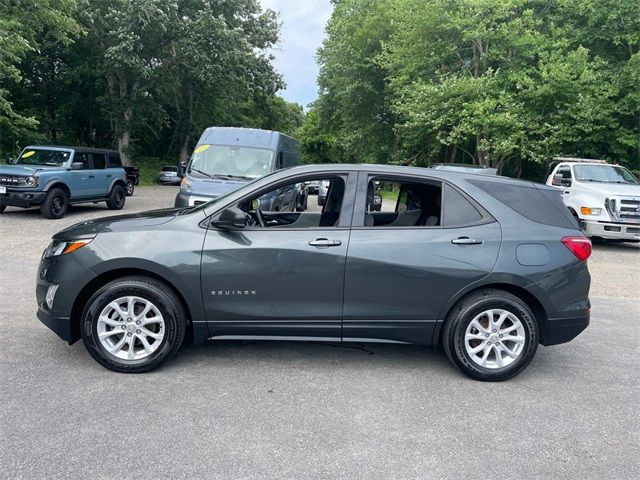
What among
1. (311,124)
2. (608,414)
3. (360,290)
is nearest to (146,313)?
(360,290)

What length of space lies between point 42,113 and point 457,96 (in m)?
28.5

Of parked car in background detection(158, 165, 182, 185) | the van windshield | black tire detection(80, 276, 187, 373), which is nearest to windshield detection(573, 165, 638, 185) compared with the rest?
the van windshield

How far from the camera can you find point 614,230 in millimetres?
10922

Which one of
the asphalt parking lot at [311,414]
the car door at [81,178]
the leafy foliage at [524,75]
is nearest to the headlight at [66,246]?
the asphalt parking lot at [311,414]

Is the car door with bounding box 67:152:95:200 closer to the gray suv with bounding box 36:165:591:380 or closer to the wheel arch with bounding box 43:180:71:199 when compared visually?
the wheel arch with bounding box 43:180:71:199

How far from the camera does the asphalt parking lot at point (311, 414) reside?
9.19ft

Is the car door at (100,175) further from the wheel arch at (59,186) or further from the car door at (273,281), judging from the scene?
the car door at (273,281)

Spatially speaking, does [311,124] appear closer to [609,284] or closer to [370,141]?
[370,141]

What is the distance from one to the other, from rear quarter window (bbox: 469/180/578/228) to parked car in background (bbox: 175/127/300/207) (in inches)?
264

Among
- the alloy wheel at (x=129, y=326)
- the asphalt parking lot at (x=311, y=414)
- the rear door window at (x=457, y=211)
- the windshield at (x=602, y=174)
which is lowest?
the asphalt parking lot at (x=311, y=414)

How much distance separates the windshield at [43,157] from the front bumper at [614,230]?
43.1ft

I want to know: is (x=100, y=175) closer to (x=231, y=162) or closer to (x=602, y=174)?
(x=231, y=162)

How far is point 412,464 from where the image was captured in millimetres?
2830

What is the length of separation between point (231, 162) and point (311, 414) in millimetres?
8249
